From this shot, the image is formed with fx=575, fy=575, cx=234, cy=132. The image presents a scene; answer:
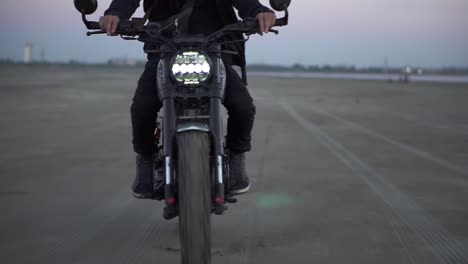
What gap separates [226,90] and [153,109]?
0.51m

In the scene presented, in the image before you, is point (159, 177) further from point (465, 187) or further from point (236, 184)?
point (465, 187)

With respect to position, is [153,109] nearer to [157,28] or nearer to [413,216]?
[157,28]

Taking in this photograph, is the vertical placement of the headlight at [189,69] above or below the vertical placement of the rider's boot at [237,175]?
above

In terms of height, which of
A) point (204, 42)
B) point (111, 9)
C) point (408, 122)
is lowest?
point (408, 122)

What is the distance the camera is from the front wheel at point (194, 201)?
320cm

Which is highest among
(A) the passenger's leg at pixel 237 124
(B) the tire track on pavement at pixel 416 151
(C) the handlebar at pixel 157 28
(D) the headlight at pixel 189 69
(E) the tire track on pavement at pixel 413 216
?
(C) the handlebar at pixel 157 28

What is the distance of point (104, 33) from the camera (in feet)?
12.4

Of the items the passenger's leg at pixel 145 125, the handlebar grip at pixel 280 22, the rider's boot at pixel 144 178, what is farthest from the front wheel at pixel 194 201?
the handlebar grip at pixel 280 22

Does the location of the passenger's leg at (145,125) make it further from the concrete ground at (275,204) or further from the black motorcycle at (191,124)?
the concrete ground at (275,204)

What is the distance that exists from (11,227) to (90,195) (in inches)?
51.2

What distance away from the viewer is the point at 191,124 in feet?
11.1

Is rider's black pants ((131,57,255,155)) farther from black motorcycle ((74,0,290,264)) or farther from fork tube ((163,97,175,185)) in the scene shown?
fork tube ((163,97,175,185))

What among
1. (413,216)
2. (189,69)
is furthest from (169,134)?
(413,216)

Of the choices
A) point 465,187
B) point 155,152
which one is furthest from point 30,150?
point 465,187
